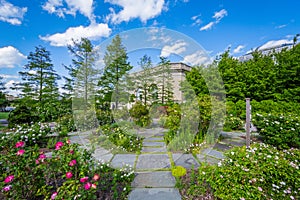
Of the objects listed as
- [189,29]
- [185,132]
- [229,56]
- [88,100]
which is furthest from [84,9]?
[229,56]

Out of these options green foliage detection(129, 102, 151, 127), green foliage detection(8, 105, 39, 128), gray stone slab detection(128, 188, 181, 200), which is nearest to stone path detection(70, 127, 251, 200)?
gray stone slab detection(128, 188, 181, 200)

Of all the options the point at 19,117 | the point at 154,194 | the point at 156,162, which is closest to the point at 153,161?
the point at 156,162

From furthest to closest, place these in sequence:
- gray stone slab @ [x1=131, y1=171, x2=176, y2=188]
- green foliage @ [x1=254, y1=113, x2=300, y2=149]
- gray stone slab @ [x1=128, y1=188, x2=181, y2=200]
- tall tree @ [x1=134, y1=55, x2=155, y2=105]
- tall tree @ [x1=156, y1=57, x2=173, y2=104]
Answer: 1. tall tree @ [x1=156, y1=57, x2=173, y2=104]
2. tall tree @ [x1=134, y1=55, x2=155, y2=105]
3. green foliage @ [x1=254, y1=113, x2=300, y2=149]
4. gray stone slab @ [x1=131, y1=171, x2=176, y2=188]
5. gray stone slab @ [x1=128, y1=188, x2=181, y2=200]

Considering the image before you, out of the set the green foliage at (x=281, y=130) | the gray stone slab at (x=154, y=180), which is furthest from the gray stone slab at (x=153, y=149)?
the green foliage at (x=281, y=130)

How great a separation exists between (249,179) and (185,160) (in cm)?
105

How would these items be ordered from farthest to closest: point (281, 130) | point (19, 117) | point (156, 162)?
1. point (19, 117)
2. point (281, 130)
3. point (156, 162)

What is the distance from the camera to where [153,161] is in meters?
2.13

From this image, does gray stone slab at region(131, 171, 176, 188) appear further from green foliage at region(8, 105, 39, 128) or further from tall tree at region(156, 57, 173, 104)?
green foliage at region(8, 105, 39, 128)

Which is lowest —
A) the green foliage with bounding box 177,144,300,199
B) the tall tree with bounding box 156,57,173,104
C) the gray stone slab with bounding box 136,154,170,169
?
the gray stone slab with bounding box 136,154,170,169

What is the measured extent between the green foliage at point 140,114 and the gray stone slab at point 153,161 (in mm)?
2068

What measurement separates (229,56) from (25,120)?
30.3 ft

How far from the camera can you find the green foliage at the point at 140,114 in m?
4.34

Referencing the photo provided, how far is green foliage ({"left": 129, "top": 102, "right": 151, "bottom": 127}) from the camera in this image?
4.34m

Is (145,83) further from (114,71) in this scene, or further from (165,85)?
(114,71)
